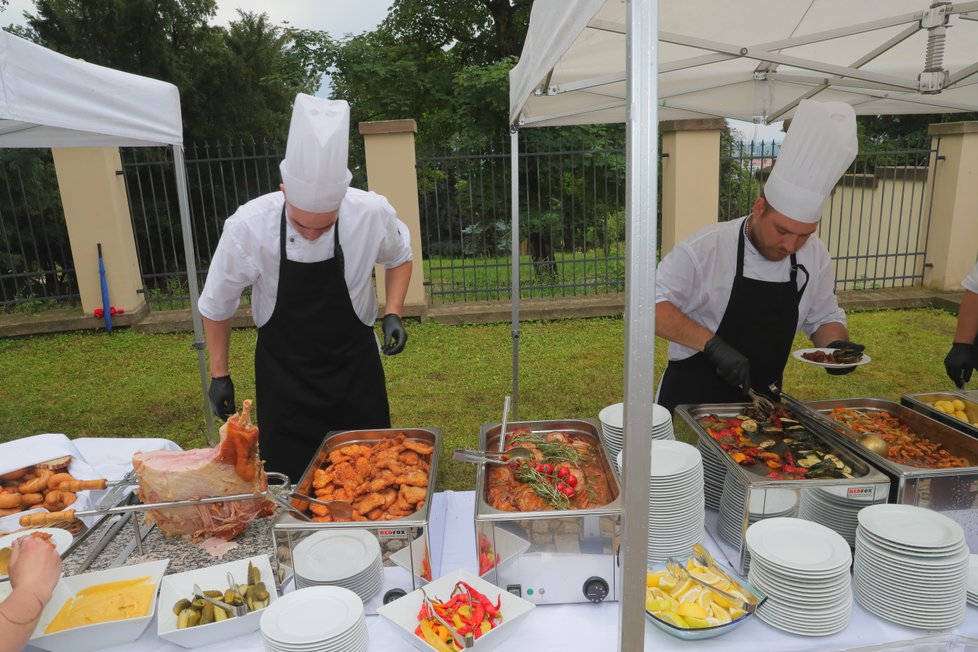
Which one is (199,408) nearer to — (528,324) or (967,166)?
(528,324)

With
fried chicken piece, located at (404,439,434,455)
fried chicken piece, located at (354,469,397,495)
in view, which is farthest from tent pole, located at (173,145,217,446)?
fried chicken piece, located at (354,469,397,495)

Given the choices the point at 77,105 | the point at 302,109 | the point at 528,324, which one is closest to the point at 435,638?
the point at 302,109

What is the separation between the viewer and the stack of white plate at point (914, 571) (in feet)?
3.84

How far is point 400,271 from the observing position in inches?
104

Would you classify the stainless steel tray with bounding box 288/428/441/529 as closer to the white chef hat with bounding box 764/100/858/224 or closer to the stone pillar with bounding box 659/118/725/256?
the white chef hat with bounding box 764/100/858/224

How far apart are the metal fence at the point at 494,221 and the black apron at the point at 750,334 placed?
4.30 metres

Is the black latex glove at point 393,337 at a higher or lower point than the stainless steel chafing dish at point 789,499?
higher

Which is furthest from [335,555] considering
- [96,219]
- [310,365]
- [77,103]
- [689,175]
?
[96,219]

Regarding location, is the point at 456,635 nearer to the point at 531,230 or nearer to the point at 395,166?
the point at 395,166

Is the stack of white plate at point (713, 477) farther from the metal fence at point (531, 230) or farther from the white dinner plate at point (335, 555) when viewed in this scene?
the metal fence at point (531, 230)

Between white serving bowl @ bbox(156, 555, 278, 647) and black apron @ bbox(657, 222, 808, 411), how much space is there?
1578 millimetres

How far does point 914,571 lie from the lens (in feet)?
3.86

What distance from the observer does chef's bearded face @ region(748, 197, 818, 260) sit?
2039 mm

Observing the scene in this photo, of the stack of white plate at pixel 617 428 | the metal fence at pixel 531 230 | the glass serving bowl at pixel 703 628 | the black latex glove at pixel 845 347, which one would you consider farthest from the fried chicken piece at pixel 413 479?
the metal fence at pixel 531 230
